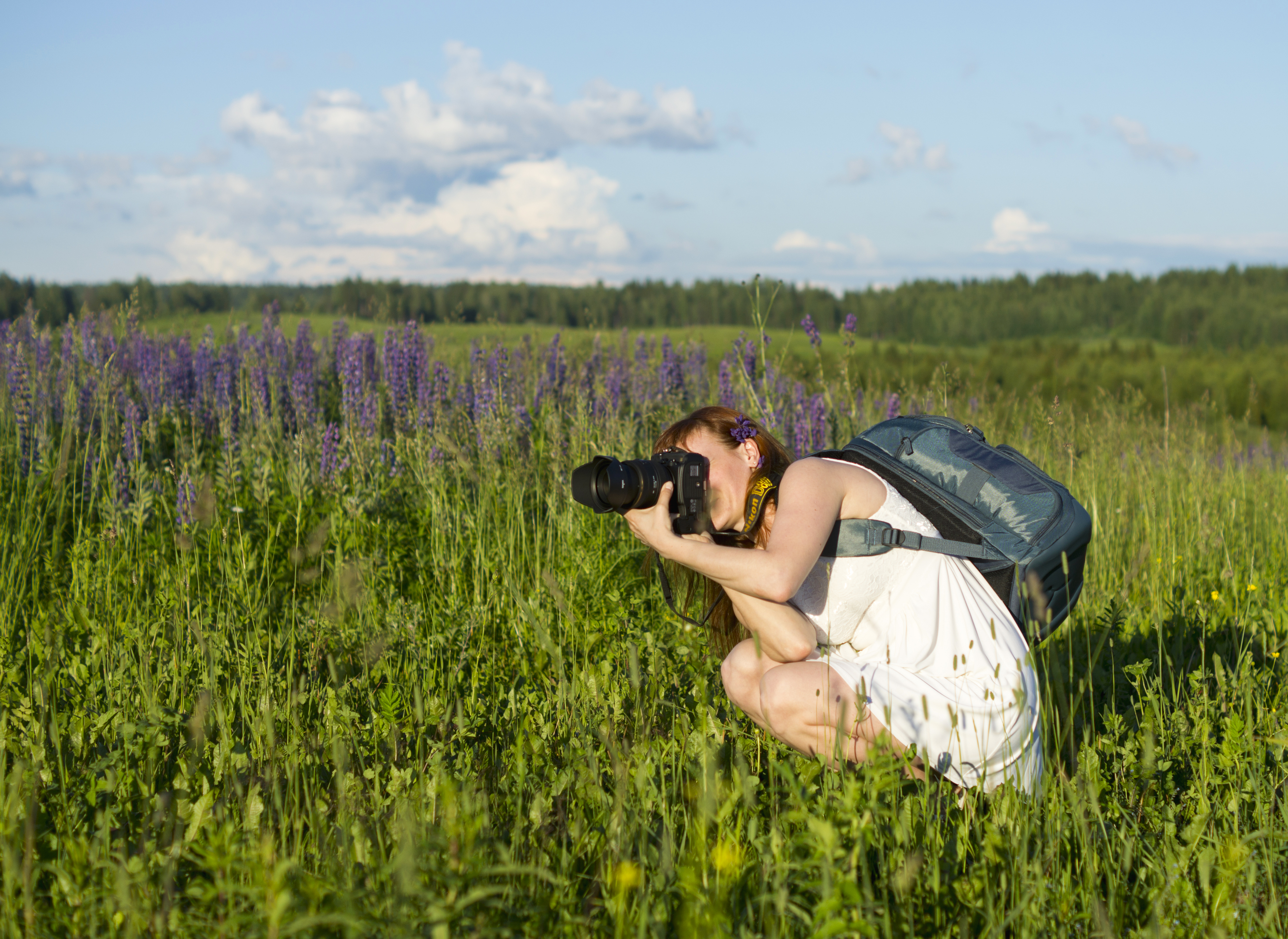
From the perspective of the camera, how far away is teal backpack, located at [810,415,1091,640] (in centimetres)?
235

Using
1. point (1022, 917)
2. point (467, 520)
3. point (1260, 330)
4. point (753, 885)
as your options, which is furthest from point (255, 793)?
point (1260, 330)

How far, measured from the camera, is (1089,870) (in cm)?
175

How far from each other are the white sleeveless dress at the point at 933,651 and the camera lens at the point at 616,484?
0.57m

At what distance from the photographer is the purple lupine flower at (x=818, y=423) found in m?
5.73

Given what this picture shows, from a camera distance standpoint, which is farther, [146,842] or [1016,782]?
[1016,782]

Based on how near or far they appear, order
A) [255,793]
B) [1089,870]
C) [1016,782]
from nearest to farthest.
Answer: [1089,870], [255,793], [1016,782]

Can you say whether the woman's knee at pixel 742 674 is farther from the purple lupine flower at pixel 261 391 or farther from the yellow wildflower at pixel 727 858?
the purple lupine flower at pixel 261 391

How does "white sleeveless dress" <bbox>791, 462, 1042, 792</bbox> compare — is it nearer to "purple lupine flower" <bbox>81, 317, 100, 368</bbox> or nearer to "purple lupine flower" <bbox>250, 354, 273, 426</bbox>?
"purple lupine flower" <bbox>250, 354, 273, 426</bbox>

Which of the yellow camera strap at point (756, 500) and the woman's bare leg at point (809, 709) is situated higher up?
the yellow camera strap at point (756, 500)

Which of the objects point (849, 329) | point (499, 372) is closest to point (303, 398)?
point (499, 372)

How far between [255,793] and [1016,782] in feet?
6.52

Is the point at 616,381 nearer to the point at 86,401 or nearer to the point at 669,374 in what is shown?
the point at 669,374

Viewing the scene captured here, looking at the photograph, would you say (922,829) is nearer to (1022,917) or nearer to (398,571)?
(1022,917)

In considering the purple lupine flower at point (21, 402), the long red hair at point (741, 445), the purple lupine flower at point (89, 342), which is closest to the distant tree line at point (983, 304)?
the purple lupine flower at point (89, 342)
